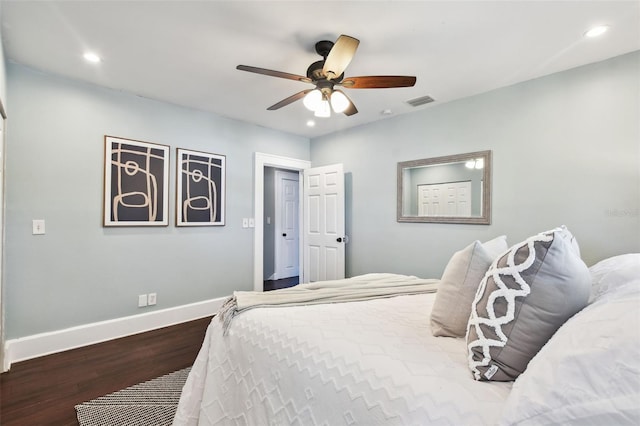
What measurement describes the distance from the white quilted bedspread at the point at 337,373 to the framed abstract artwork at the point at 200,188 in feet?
6.99

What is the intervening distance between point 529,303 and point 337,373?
0.65 meters

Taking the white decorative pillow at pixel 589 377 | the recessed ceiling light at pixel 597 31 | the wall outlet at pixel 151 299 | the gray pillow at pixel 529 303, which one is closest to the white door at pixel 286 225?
the wall outlet at pixel 151 299

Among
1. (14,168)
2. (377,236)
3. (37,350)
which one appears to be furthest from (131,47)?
(377,236)

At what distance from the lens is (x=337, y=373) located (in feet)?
Answer: 3.38

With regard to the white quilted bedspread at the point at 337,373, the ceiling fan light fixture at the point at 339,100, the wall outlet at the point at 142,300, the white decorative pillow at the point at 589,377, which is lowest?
the wall outlet at the point at 142,300

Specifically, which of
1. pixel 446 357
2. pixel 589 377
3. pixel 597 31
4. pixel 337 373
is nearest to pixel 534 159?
pixel 597 31

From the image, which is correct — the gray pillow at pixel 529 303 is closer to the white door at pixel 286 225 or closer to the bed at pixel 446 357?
the bed at pixel 446 357

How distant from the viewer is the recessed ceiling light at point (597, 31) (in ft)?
6.59

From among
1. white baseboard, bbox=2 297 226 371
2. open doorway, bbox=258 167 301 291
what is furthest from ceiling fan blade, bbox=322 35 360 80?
open doorway, bbox=258 167 301 291

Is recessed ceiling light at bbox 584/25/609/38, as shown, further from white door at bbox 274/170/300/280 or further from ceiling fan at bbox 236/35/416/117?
white door at bbox 274/170/300/280

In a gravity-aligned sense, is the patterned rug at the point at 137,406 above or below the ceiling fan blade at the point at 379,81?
below

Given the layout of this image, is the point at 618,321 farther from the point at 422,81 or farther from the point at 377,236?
the point at 377,236

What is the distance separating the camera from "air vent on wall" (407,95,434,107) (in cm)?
322

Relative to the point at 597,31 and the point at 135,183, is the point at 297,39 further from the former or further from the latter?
the point at 135,183
